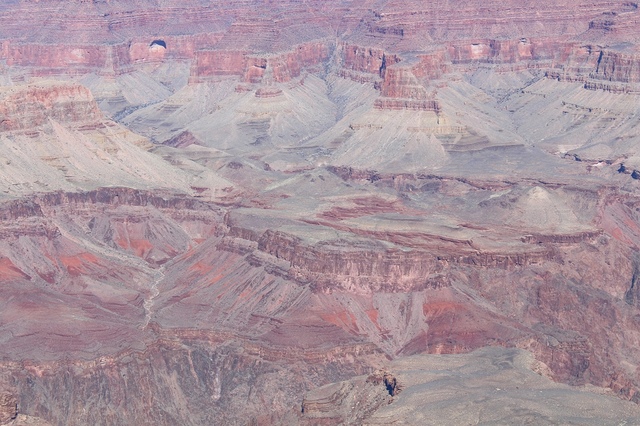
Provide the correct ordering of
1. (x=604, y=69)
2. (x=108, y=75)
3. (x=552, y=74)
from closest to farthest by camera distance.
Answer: (x=604, y=69) → (x=552, y=74) → (x=108, y=75)

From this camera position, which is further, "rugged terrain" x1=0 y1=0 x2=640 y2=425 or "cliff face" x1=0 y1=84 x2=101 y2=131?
"cliff face" x1=0 y1=84 x2=101 y2=131

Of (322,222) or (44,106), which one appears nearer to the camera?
(322,222)

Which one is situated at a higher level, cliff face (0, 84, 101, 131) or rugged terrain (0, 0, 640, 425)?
cliff face (0, 84, 101, 131)

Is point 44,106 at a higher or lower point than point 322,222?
higher

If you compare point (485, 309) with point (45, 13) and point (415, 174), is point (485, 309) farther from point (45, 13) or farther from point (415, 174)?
point (45, 13)

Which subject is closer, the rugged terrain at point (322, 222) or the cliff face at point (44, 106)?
the rugged terrain at point (322, 222)

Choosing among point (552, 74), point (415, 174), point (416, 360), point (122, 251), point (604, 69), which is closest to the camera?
point (416, 360)

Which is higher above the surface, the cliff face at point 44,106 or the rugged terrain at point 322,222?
the cliff face at point 44,106

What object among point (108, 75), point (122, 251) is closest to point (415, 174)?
point (122, 251)
